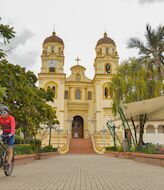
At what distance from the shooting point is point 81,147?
3819 cm

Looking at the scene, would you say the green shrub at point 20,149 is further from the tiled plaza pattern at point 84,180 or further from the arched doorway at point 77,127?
the arched doorway at point 77,127

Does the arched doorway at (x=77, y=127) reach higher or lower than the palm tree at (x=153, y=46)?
lower

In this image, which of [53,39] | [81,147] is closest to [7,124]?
[81,147]

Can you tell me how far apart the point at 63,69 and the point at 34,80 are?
28099 millimetres

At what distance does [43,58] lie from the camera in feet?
156

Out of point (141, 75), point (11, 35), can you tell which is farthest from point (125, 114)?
point (141, 75)

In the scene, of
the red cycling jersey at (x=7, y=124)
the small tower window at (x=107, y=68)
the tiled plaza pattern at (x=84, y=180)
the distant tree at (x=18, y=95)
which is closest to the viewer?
the tiled plaza pattern at (x=84, y=180)

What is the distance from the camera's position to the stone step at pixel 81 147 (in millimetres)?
36250

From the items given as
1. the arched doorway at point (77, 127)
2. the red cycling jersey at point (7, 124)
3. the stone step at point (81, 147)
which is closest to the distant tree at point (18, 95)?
the red cycling jersey at point (7, 124)

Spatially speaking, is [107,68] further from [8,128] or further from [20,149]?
[8,128]

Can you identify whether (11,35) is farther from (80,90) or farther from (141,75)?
(80,90)

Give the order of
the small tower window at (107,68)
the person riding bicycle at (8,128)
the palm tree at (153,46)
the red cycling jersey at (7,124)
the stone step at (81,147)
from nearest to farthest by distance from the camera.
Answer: the person riding bicycle at (8,128) < the red cycling jersey at (7,124) < the palm tree at (153,46) < the stone step at (81,147) < the small tower window at (107,68)

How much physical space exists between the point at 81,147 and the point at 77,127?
10.7m

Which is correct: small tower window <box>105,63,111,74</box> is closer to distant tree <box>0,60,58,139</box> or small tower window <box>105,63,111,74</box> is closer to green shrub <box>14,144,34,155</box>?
distant tree <box>0,60,58,139</box>
